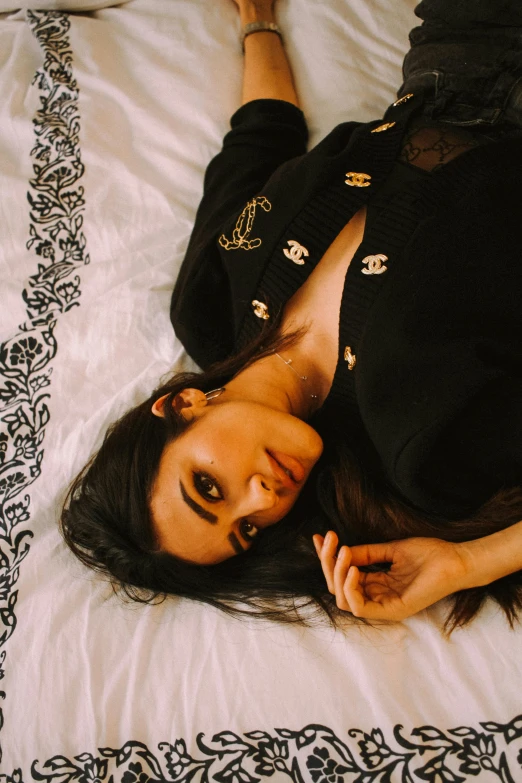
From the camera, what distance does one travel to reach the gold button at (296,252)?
1039 mm

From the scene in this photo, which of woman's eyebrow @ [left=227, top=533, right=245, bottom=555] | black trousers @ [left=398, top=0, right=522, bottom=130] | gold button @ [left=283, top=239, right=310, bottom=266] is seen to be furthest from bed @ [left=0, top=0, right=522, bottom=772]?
gold button @ [left=283, top=239, right=310, bottom=266]

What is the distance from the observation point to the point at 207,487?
90cm

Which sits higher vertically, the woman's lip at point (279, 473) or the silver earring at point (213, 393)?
the silver earring at point (213, 393)

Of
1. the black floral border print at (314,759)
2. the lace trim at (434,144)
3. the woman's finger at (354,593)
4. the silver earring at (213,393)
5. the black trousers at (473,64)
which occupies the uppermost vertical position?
the black trousers at (473,64)

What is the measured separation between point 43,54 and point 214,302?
80cm

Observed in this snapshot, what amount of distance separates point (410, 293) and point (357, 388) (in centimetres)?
17

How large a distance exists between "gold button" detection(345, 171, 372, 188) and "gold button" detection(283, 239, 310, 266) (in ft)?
0.44

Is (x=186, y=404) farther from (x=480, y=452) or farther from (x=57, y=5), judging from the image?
(x=57, y=5)

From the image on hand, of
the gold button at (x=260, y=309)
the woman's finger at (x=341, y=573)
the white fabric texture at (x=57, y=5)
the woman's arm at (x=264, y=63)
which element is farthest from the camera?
the white fabric texture at (x=57, y=5)

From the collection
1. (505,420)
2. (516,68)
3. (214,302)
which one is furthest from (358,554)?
(516,68)

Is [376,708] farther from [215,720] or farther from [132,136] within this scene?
[132,136]

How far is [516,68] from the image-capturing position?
1.08 m

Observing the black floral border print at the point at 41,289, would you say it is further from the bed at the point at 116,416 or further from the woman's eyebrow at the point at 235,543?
the woman's eyebrow at the point at 235,543

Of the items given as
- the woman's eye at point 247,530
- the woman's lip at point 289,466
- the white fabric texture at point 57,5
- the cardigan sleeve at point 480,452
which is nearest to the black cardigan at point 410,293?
the cardigan sleeve at point 480,452
